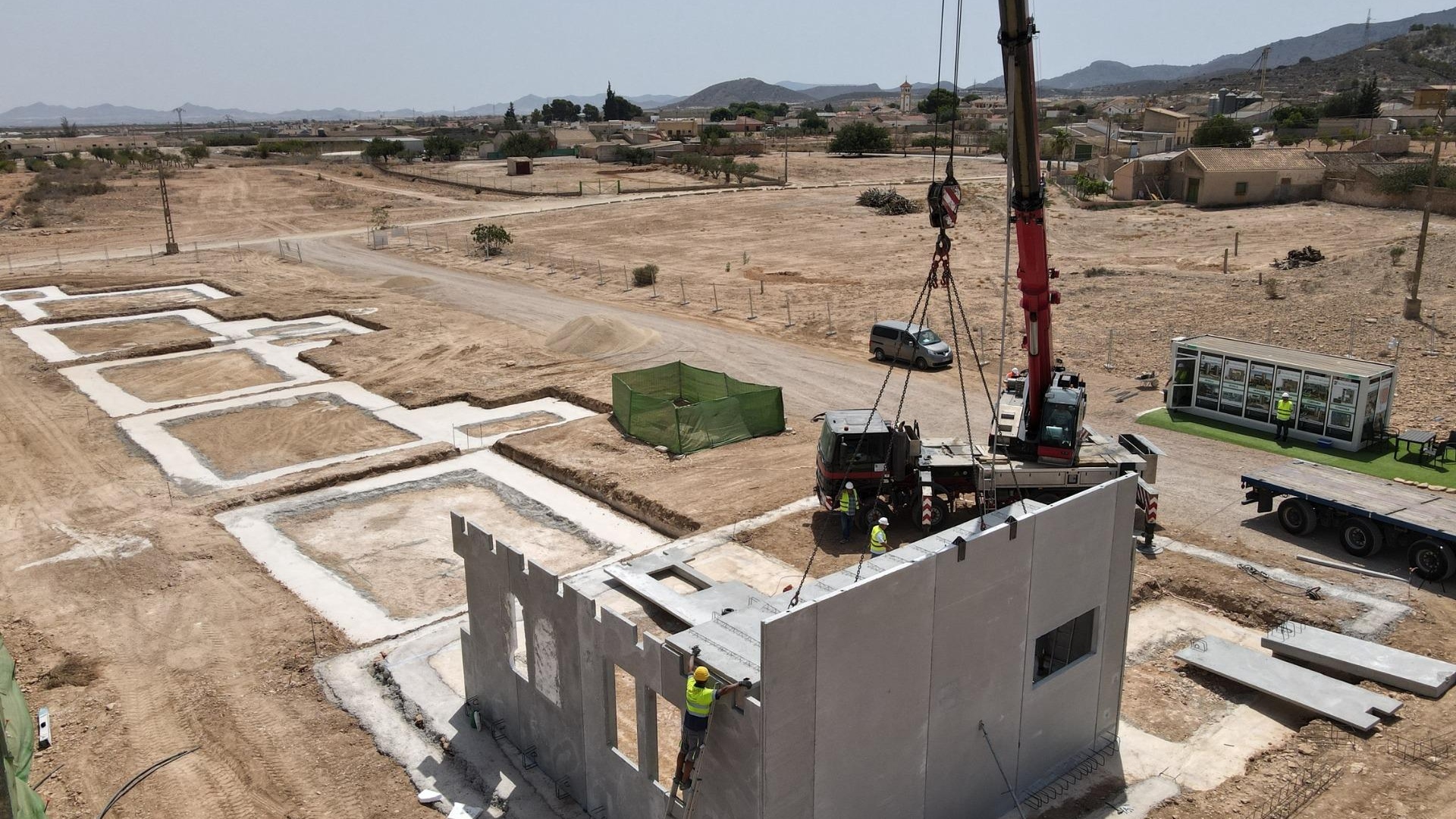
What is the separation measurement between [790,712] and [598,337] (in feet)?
86.1

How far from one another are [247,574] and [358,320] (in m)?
23.3

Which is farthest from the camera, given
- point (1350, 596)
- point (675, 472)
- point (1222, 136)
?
point (1222, 136)

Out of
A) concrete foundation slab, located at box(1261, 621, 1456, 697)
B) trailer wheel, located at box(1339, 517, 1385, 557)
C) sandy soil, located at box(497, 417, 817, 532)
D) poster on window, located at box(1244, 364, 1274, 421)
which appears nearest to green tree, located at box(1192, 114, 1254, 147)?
poster on window, located at box(1244, 364, 1274, 421)

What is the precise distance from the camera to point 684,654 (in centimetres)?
1005

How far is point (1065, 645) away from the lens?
12.5 meters

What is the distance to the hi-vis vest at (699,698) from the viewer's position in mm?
9203

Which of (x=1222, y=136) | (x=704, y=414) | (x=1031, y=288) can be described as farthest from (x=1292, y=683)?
(x=1222, y=136)

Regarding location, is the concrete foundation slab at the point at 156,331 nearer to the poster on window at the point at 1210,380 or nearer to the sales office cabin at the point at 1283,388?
the sales office cabin at the point at 1283,388

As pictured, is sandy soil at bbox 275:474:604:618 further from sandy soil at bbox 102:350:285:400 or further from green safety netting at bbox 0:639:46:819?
sandy soil at bbox 102:350:285:400

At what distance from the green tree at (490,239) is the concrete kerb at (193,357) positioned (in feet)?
64.8

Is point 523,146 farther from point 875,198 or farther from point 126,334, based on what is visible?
point 126,334

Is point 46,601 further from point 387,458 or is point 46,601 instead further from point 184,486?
point 387,458

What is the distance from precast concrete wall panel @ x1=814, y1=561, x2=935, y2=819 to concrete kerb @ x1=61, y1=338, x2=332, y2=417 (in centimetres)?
2638

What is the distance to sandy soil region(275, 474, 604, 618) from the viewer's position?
18500 mm
